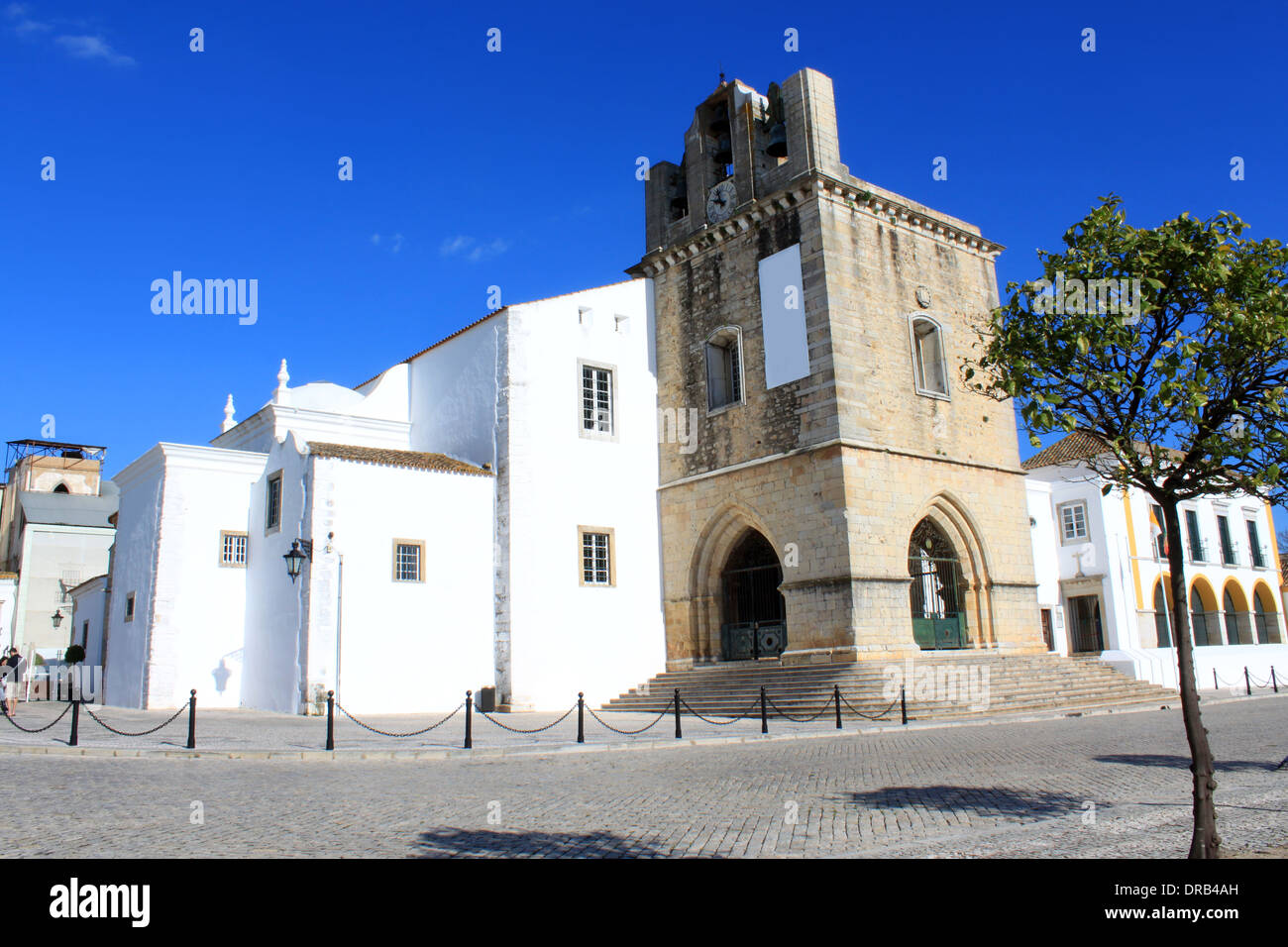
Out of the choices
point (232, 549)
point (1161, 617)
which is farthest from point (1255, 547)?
point (232, 549)

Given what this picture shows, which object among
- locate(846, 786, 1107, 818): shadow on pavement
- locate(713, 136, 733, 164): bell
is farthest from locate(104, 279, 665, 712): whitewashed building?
locate(846, 786, 1107, 818): shadow on pavement

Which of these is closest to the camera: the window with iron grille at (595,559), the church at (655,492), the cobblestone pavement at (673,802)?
the cobblestone pavement at (673,802)

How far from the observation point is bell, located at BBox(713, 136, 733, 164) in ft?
81.5

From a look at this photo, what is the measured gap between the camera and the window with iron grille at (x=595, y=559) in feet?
73.3

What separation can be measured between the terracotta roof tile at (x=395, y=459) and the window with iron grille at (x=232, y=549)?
10.2 ft

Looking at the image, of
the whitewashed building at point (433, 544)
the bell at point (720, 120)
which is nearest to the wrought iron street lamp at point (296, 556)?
the whitewashed building at point (433, 544)

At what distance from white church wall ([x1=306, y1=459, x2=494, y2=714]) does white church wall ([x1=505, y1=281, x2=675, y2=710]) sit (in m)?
0.95

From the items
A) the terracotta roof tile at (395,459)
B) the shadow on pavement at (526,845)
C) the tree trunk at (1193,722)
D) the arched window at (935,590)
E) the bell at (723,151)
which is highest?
the bell at (723,151)

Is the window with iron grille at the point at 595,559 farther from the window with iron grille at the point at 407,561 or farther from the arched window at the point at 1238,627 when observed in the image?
the arched window at the point at 1238,627

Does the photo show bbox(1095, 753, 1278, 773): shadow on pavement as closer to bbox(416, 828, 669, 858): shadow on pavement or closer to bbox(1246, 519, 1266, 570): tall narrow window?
bbox(416, 828, 669, 858): shadow on pavement
